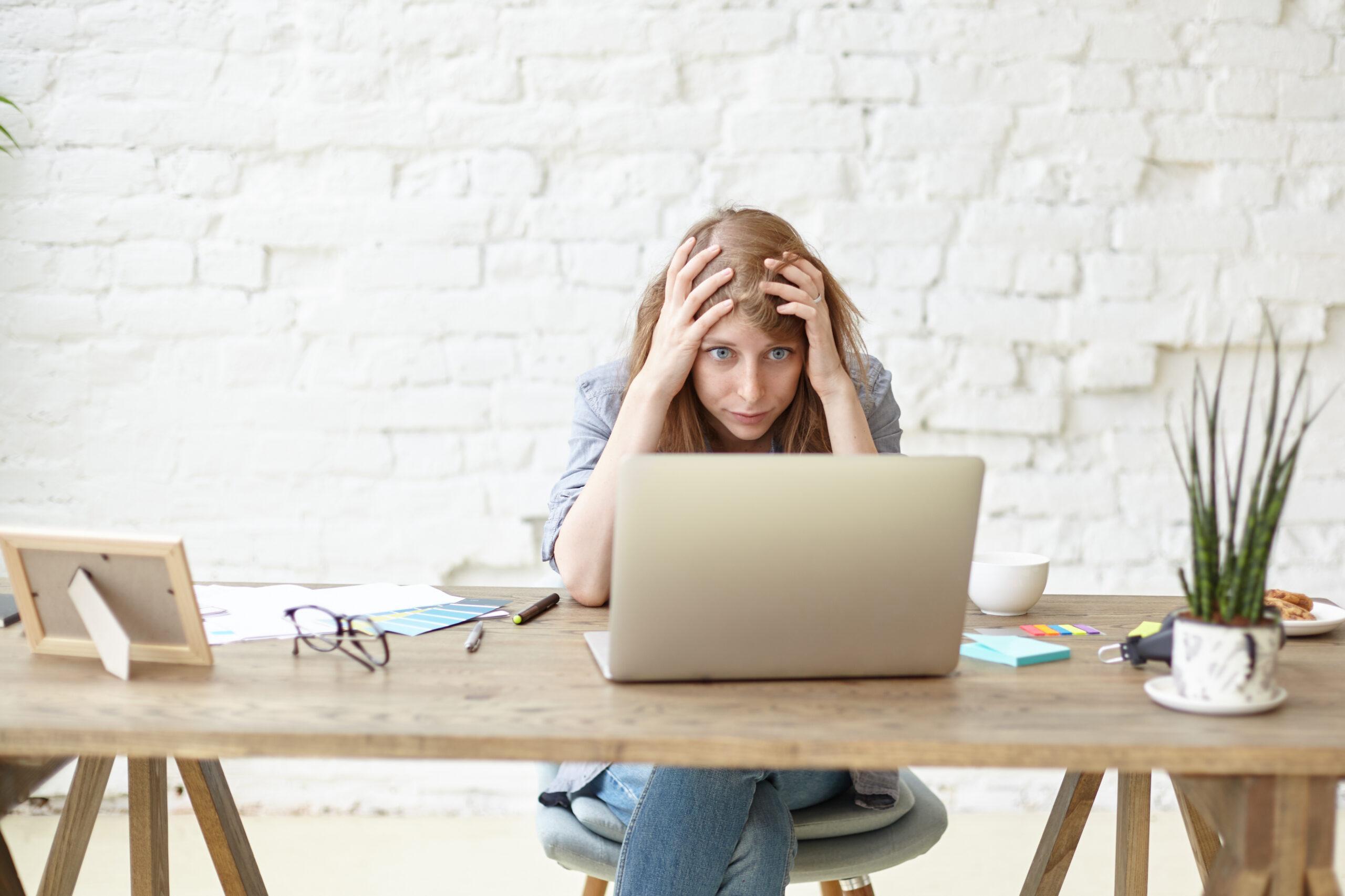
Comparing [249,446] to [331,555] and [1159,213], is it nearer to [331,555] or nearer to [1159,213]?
[331,555]

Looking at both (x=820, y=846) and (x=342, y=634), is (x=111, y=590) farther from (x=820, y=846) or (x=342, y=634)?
(x=820, y=846)

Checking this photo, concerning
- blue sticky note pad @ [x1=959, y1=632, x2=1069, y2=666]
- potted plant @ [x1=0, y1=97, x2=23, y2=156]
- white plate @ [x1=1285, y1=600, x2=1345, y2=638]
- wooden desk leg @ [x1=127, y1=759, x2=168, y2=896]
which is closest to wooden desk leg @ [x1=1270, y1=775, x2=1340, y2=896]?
blue sticky note pad @ [x1=959, y1=632, x2=1069, y2=666]

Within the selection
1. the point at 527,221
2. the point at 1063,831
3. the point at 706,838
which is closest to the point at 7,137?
the point at 527,221

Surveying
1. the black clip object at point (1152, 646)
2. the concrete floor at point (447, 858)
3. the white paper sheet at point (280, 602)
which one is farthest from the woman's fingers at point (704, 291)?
the concrete floor at point (447, 858)

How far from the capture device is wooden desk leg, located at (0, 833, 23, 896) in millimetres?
999

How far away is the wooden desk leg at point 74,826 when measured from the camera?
1.34m

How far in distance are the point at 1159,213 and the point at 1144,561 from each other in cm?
71

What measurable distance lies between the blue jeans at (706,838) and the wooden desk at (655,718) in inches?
8.4

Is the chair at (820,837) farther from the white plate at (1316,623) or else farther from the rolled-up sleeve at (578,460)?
the white plate at (1316,623)

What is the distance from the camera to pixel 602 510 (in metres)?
1.39

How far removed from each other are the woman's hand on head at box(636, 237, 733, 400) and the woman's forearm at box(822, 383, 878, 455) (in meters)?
0.20

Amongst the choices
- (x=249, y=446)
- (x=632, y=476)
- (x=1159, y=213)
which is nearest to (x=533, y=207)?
(x=249, y=446)

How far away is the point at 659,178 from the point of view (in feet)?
7.43

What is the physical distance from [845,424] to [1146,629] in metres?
0.51
